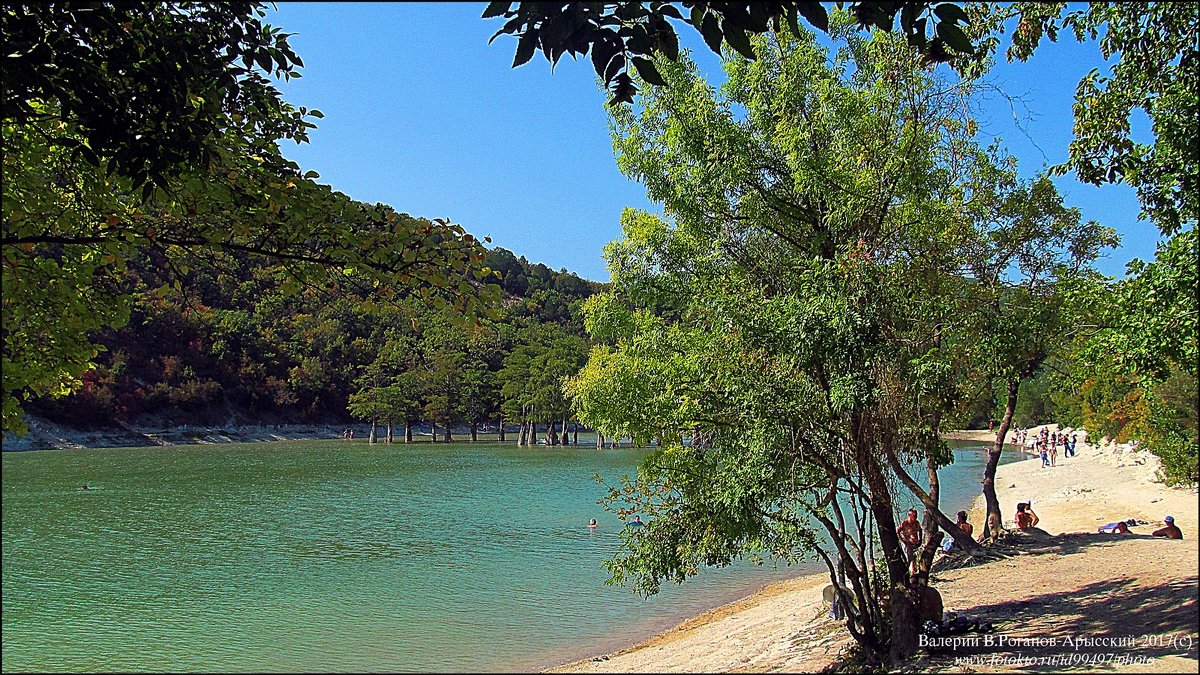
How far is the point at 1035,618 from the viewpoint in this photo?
7.27m

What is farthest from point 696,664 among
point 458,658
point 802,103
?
point 802,103

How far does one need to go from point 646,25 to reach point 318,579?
13003 mm

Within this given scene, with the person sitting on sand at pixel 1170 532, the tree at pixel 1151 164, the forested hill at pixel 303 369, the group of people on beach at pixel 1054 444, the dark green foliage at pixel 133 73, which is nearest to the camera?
the dark green foliage at pixel 133 73

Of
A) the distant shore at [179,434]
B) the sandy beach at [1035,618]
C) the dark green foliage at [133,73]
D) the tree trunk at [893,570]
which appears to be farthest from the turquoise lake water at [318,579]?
the distant shore at [179,434]

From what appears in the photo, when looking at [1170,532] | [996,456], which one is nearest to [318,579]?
[996,456]

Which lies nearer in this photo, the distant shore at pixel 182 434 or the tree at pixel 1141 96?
the tree at pixel 1141 96

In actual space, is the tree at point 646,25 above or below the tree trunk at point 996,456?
above

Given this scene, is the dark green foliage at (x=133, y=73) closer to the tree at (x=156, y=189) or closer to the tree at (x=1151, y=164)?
the tree at (x=156, y=189)

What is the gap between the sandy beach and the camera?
209 inches

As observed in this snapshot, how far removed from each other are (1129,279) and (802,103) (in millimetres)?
4145

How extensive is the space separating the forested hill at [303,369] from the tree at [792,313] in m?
40.6

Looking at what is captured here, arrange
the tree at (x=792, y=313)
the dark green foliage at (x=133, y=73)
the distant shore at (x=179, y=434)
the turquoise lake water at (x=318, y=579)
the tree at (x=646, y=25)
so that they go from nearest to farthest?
the tree at (x=646, y=25) < the dark green foliage at (x=133, y=73) < the tree at (x=792, y=313) < the turquoise lake water at (x=318, y=579) < the distant shore at (x=179, y=434)

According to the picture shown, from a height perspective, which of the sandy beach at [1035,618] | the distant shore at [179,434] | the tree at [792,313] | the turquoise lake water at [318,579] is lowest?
the turquoise lake water at [318,579]

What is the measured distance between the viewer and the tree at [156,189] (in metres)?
3.80
